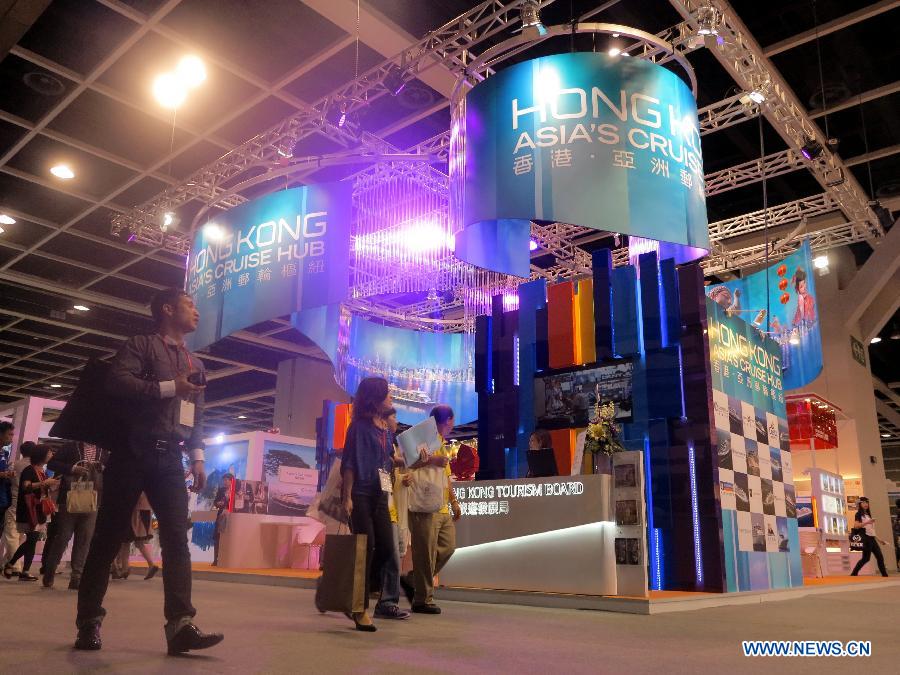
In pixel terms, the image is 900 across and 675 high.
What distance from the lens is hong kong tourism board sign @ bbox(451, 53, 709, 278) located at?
518 centimetres

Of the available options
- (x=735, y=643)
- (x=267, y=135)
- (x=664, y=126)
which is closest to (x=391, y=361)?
(x=267, y=135)

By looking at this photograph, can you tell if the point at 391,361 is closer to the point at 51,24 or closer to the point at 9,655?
the point at 51,24

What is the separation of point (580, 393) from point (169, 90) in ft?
18.3

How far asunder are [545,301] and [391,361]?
5.00 metres

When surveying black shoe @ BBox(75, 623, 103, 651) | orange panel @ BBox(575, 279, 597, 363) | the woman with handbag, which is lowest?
black shoe @ BBox(75, 623, 103, 651)

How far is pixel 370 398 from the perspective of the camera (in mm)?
4020

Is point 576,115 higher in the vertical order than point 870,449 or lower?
higher

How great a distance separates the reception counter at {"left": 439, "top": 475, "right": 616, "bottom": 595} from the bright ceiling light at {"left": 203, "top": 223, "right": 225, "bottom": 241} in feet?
12.7

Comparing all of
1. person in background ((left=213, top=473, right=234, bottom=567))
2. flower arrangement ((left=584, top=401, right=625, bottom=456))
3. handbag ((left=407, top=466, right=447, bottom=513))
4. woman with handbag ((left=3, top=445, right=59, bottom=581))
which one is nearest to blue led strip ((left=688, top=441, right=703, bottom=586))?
flower arrangement ((left=584, top=401, right=625, bottom=456))

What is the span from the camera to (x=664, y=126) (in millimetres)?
5473

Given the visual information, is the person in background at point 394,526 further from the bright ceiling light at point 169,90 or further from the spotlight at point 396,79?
the bright ceiling light at point 169,90

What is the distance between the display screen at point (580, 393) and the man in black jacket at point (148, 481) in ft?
17.0

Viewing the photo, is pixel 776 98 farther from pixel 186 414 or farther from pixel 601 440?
pixel 186 414

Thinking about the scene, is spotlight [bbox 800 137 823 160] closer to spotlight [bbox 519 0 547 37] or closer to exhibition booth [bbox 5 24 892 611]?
exhibition booth [bbox 5 24 892 611]
